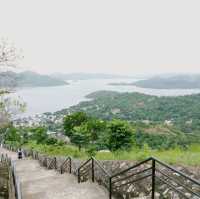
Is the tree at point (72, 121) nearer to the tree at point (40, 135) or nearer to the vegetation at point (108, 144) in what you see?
the vegetation at point (108, 144)

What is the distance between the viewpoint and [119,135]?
21703mm

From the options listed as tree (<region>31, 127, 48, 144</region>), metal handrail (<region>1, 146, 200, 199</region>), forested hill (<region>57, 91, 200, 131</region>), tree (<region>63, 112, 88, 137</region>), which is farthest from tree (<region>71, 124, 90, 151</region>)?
forested hill (<region>57, 91, 200, 131</region>)

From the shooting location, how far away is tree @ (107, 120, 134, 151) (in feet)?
71.2

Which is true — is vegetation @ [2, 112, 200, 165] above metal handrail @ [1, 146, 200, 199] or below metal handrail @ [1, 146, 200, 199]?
below

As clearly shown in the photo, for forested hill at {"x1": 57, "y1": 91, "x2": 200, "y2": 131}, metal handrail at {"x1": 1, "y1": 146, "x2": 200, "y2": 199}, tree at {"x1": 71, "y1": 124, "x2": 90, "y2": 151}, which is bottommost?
forested hill at {"x1": 57, "y1": 91, "x2": 200, "y2": 131}

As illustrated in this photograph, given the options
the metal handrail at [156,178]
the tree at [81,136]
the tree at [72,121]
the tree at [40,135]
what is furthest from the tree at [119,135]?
the tree at [40,135]

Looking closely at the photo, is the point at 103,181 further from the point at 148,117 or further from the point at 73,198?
the point at 148,117

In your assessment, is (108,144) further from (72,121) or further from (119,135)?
(72,121)

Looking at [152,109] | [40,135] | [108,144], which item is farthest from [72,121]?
[152,109]

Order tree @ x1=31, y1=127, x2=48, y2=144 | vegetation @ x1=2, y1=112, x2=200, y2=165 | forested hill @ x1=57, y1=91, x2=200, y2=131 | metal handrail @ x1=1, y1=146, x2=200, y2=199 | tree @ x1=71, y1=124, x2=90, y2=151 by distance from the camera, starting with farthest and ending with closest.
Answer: forested hill @ x1=57, y1=91, x2=200, y2=131
tree @ x1=31, y1=127, x2=48, y2=144
tree @ x1=71, y1=124, x2=90, y2=151
vegetation @ x1=2, y1=112, x2=200, y2=165
metal handrail @ x1=1, y1=146, x2=200, y2=199

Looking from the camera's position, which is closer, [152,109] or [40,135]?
[40,135]

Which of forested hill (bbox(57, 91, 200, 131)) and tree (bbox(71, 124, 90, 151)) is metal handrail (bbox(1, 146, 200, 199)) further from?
forested hill (bbox(57, 91, 200, 131))

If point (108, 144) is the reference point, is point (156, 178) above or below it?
above

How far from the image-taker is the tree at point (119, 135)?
21688 mm
